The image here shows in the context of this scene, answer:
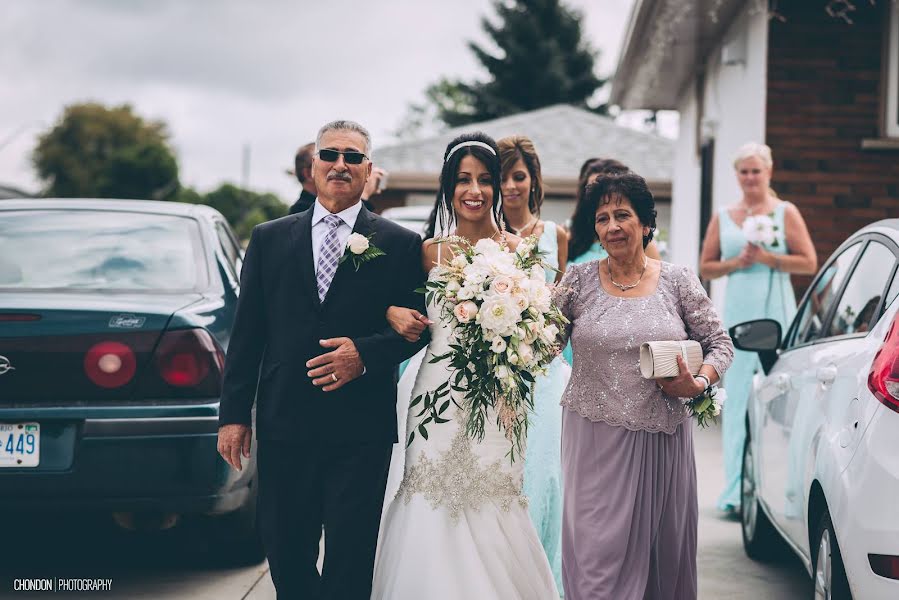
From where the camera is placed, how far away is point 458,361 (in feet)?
12.4

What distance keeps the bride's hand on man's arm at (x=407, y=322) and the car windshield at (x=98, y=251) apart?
68.4 inches

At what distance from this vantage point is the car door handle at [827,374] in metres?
3.90

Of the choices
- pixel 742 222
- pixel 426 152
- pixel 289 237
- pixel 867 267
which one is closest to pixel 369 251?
pixel 289 237

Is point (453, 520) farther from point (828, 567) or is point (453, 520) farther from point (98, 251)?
point (98, 251)

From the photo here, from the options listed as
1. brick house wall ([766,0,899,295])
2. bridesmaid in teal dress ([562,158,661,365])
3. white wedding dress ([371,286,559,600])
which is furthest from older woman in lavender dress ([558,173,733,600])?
brick house wall ([766,0,899,295])

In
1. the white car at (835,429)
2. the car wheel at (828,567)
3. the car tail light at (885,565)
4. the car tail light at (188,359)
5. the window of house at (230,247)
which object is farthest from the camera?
the window of house at (230,247)

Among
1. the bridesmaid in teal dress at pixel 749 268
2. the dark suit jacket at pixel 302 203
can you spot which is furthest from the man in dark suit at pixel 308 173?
the bridesmaid in teal dress at pixel 749 268

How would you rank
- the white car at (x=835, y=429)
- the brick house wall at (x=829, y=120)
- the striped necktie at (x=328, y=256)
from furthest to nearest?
the brick house wall at (x=829, y=120) → the striped necktie at (x=328, y=256) → the white car at (x=835, y=429)

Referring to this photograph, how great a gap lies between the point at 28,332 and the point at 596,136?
77.8 feet

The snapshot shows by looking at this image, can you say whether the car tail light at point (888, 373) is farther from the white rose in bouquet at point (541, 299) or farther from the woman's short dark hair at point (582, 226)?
the woman's short dark hair at point (582, 226)

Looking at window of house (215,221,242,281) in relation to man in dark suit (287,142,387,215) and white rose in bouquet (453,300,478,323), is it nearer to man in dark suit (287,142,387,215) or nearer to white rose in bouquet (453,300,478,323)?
man in dark suit (287,142,387,215)

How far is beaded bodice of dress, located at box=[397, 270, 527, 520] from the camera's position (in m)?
4.04

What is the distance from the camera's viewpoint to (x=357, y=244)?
3670mm

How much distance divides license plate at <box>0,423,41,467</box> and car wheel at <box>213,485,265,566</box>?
1108mm
